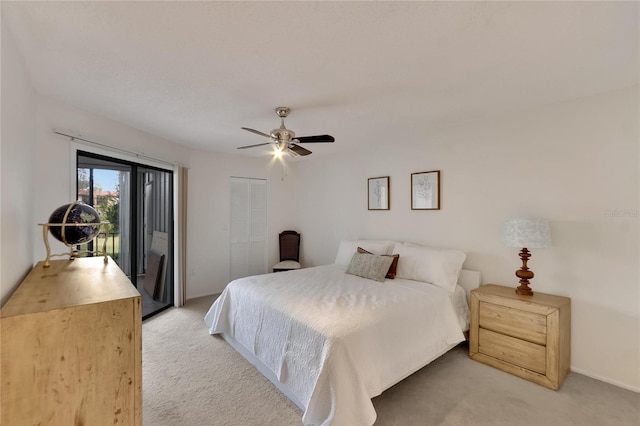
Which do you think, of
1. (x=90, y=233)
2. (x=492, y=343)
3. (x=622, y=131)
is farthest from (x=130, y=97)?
(x=622, y=131)

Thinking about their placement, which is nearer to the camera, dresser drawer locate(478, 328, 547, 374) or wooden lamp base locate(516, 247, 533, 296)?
dresser drawer locate(478, 328, 547, 374)

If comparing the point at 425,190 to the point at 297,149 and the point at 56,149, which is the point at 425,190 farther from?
the point at 56,149

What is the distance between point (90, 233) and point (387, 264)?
273cm

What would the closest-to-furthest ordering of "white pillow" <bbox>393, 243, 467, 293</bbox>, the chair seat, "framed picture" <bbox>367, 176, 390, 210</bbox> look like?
"white pillow" <bbox>393, 243, 467, 293</bbox>, "framed picture" <bbox>367, 176, 390, 210</bbox>, the chair seat

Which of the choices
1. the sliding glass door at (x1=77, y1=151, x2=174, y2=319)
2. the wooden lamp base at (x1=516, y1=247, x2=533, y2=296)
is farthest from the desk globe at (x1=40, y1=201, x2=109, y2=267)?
the wooden lamp base at (x1=516, y1=247, x2=533, y2=296)

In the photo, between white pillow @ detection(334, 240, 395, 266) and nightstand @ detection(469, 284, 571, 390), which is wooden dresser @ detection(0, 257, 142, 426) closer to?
nightstand @ detection(469, 284, 571, 390)

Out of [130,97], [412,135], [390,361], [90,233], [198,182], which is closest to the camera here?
[90,233]

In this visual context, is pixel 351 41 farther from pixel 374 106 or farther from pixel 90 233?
pixel 90 233

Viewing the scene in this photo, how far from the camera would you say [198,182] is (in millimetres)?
4480

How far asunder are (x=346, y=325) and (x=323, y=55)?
1.84m

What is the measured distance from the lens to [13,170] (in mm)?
1442

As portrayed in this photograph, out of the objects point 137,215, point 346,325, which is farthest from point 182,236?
point 346,325

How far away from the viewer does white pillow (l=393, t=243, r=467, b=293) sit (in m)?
2.94

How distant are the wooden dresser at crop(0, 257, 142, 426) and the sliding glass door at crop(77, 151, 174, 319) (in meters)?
2.22
